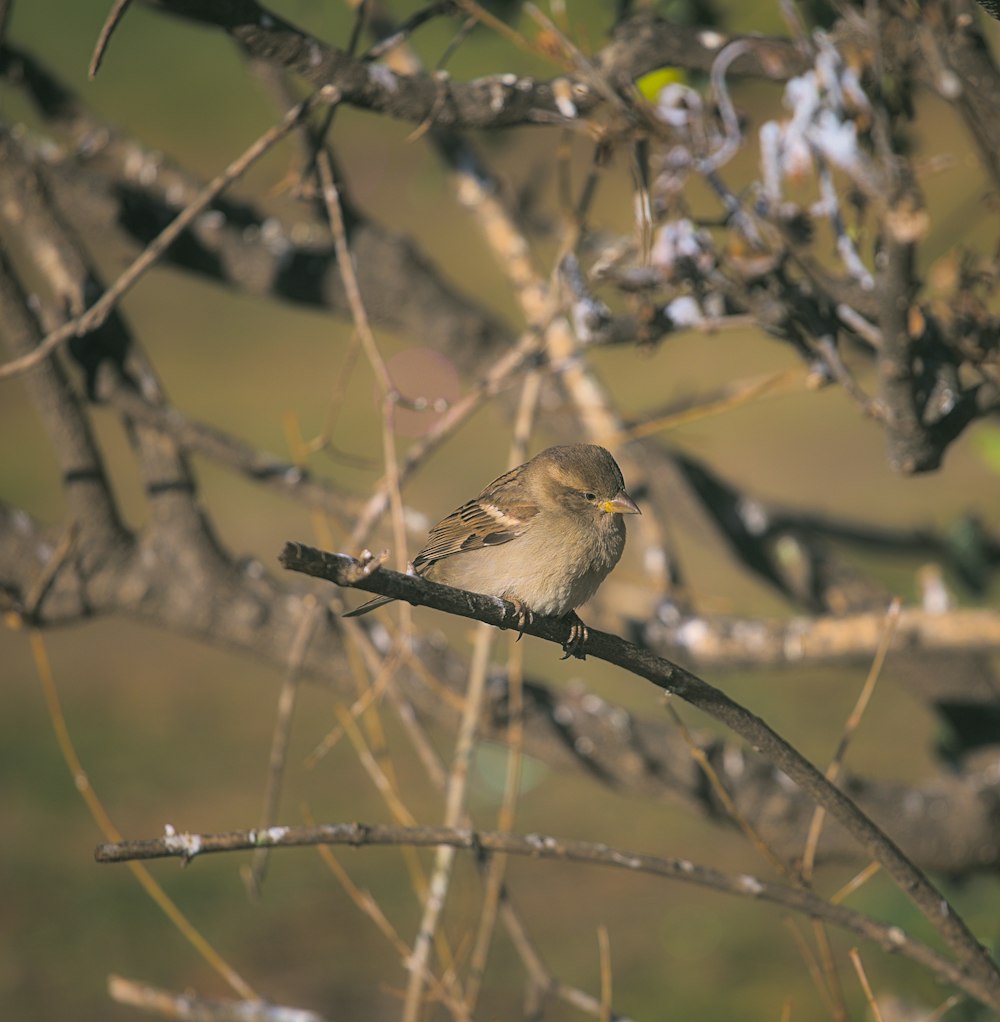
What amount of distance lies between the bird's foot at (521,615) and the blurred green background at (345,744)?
46.3 inches

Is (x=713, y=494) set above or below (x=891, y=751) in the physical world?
above

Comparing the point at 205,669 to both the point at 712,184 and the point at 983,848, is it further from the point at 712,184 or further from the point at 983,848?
the point at 712,184

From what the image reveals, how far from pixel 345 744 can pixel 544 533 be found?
463 centimetres

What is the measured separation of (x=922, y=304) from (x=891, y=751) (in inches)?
164

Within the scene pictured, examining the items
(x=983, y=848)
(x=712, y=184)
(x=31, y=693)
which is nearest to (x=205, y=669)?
(x=31, y=693)

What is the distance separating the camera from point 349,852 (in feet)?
21.1

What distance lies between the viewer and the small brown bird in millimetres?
2684

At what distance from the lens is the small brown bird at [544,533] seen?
268cm

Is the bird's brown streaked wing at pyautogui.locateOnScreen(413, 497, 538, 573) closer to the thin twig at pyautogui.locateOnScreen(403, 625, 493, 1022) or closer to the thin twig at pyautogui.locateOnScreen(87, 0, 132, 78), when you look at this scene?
the thin twig at pyautogui.locateOnScreen(403, 625, 493, 1022)

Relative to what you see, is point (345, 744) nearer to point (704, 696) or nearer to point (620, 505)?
point (620, 505)

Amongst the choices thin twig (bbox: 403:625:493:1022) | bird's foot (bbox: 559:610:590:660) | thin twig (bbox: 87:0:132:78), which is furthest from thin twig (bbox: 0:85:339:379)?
bird's foot (bbox: 559:610:590:660)

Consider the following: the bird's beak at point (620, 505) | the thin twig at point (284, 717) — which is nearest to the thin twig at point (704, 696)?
the bird's beak at point (620, 505)

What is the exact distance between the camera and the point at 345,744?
7.15 m

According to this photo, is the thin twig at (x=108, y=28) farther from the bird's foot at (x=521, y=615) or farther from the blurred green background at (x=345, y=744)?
the blurred green background at (x=345, y=744)
